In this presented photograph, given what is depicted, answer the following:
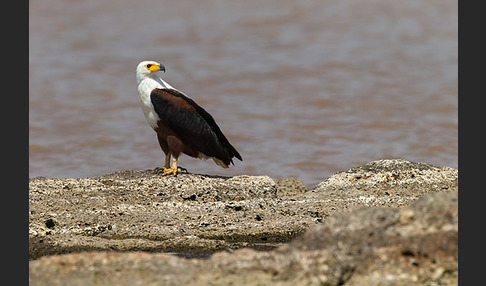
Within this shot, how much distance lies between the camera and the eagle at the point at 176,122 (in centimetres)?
973

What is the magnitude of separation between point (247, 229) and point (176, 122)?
8.42 feet

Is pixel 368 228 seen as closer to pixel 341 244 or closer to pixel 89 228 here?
pixel 341 244

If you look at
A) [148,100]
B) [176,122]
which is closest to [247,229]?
[176,122]

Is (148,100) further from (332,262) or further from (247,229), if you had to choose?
(332,262)

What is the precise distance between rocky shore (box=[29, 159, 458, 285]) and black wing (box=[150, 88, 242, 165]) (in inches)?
30.3

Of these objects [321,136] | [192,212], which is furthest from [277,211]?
[321,136]

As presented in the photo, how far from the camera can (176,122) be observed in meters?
9.73

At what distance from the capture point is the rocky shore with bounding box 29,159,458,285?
4.94 m

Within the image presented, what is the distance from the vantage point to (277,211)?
318 inches

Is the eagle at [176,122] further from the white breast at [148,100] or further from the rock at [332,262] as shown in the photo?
the rock at [332,262]

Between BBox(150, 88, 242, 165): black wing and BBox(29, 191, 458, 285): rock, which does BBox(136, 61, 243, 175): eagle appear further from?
BBox(29, 191, 458, 285): rock

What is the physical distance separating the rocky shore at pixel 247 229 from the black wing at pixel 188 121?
→ 770mm

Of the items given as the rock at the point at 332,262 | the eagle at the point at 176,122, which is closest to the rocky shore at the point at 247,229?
the rock at the point at 332,262

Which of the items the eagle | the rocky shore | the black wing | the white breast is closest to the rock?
the rocky shore
